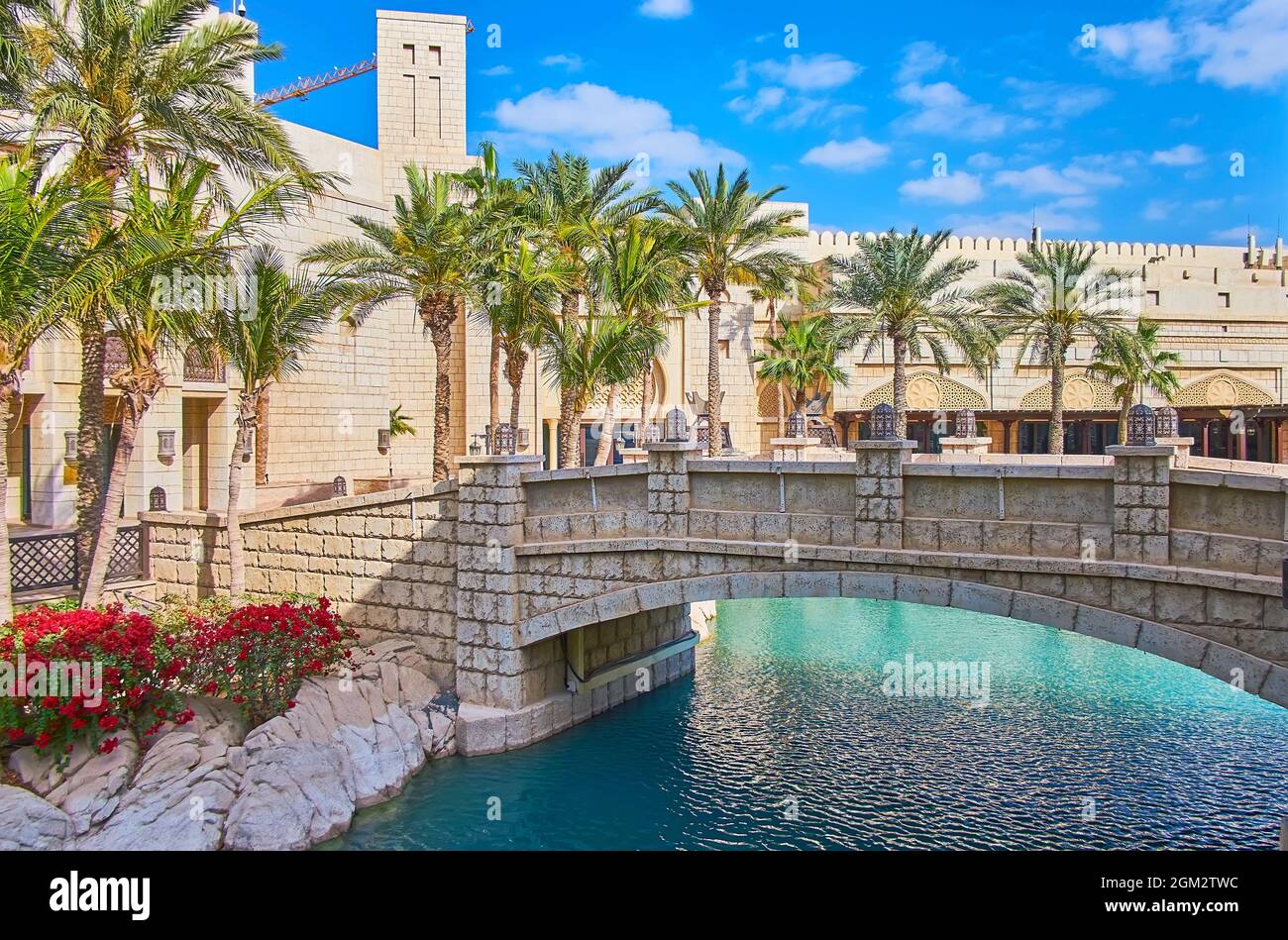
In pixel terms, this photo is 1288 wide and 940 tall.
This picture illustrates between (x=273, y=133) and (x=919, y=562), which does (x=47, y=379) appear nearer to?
(x=273, y=133)

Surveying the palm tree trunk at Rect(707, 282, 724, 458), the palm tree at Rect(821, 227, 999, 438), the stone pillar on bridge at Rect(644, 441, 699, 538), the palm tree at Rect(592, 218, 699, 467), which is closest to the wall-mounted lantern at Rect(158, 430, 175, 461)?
the palm tree at Rect(592, 218, 699, 467)

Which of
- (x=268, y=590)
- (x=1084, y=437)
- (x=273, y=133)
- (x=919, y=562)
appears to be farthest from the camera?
(x=1084, y=437)

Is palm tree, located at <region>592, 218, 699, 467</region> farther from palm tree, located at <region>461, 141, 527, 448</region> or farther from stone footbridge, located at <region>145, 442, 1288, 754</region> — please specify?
stone footbridge, located at <region>145, 442, 1288, 754</region>

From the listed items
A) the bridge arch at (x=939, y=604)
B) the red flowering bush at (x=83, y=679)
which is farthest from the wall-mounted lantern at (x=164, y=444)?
the bridge arch at (x=939, y=604)

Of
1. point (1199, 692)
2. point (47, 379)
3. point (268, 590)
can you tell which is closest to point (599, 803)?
point (268, 590)

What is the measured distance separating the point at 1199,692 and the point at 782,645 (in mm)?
8302

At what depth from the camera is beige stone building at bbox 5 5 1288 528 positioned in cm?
2442

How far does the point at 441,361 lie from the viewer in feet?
77.2

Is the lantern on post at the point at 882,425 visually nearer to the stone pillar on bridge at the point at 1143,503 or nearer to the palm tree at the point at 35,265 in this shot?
the stone pillar on bridge at the point at 1143,503

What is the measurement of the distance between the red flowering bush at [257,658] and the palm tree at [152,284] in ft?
10.3

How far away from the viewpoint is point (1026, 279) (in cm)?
3053

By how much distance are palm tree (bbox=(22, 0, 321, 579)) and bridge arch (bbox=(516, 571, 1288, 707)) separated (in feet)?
28.5

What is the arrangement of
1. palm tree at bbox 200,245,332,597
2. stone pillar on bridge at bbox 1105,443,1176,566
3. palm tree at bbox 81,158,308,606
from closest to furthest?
stone pillar on bridge at bbox 1105,443,1176,566, palm tree at bbox 81,158,308,606, palm tree at bbox 200,245,332,597

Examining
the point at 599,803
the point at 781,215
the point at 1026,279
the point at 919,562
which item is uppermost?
the point at 781,215
